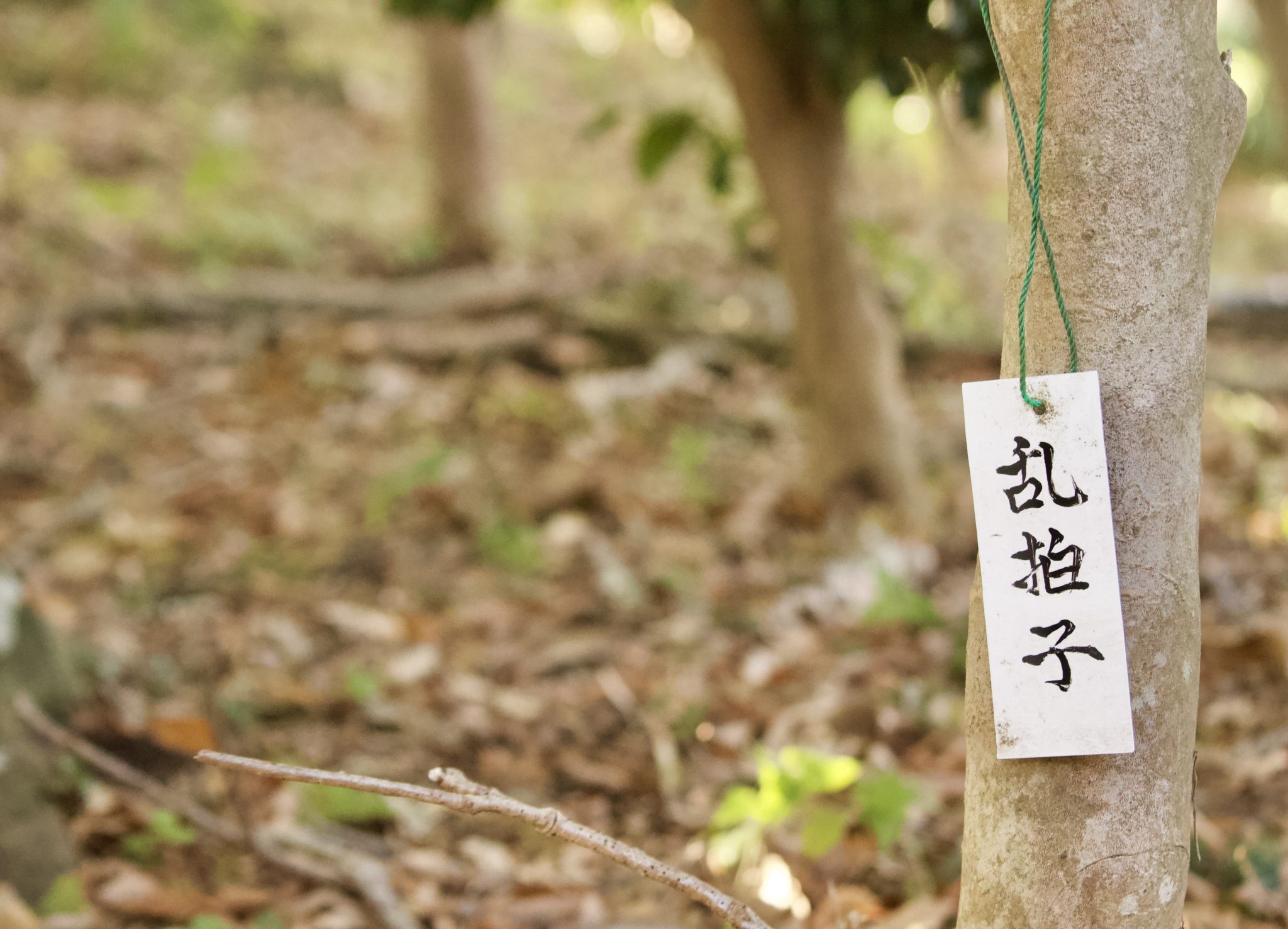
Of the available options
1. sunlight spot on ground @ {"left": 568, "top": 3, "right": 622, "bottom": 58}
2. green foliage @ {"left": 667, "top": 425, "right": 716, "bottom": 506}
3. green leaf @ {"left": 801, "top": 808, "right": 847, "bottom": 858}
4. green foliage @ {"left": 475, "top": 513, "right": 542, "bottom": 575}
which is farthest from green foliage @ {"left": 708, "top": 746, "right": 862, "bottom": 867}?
sunlight spot on ground @ {"left": 568, "top": 3, "right": 622, "bottom": 58}

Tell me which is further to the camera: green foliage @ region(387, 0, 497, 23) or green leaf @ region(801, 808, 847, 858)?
green foliage @ region(387, 0, 497, 23)

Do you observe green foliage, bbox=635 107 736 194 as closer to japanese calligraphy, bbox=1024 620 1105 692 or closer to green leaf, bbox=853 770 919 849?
green leaf, bbox=853 770 919 849

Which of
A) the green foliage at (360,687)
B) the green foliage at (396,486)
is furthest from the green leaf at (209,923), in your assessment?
the green foliage at (396,486)

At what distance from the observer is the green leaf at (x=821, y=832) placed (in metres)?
1.92

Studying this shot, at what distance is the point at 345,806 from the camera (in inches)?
93.4

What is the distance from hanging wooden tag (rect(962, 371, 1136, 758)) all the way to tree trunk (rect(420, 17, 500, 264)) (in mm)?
6572

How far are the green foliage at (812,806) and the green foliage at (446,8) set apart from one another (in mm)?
2481

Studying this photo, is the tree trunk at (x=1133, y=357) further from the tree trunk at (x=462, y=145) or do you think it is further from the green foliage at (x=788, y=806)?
the tree trunk at (x=462, y=145)

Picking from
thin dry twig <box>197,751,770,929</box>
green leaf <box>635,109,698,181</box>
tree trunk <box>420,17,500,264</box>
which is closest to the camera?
thin dry twig <box>197,751,770,929</box>

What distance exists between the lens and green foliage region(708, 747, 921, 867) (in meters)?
1.95

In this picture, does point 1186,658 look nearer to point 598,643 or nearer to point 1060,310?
point 1060,310

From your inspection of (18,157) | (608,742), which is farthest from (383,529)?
(18,157)

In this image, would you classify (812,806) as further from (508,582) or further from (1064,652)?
(508,582)

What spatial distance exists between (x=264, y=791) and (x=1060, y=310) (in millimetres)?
2045
